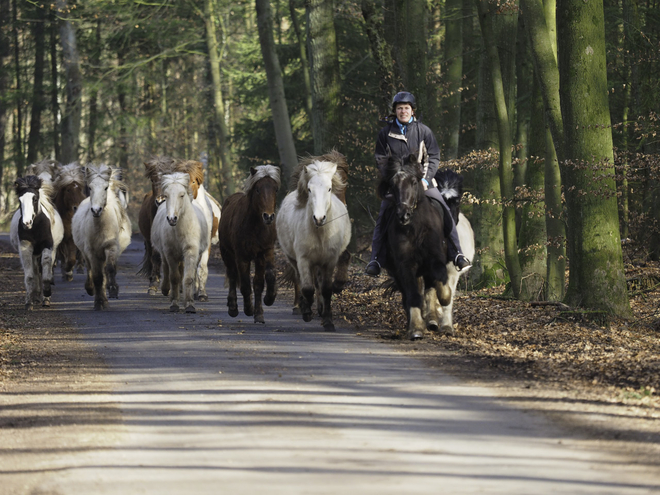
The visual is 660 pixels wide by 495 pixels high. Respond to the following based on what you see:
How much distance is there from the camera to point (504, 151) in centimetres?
1480

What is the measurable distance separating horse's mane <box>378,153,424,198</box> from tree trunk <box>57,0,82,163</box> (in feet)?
74.6

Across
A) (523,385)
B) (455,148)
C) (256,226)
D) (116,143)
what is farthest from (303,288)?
(116,143)

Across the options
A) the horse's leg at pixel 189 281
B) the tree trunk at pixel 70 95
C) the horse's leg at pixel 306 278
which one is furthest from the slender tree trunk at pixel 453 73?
the tree trunk at pixel 70 95

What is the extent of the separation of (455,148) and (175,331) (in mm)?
11379

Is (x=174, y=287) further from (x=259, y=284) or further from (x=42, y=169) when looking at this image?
(x=42, y=169)

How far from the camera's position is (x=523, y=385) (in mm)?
7512

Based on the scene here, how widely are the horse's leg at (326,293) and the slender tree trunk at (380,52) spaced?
8022 mm

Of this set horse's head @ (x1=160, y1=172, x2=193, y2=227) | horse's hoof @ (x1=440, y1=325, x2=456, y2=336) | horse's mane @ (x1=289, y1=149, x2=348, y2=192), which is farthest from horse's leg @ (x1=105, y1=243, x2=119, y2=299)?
horse's hoof @ (x1=440, y1=325, x2=456, y2=336)

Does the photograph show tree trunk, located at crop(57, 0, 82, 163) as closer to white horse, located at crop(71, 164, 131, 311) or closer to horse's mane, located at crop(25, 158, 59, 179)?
horse's mane, located at crop(25, 158, 59, 179)

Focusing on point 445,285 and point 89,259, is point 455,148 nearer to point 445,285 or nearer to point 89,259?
point 89,259

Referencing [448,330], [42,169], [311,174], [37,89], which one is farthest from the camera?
[37,89]

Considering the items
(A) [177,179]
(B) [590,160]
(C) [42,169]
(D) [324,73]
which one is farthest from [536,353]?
(C) [42,169]

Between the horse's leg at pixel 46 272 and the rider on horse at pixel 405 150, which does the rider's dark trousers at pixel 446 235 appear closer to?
the rider on horse at pixel 405 150

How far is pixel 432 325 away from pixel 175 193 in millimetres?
5191
